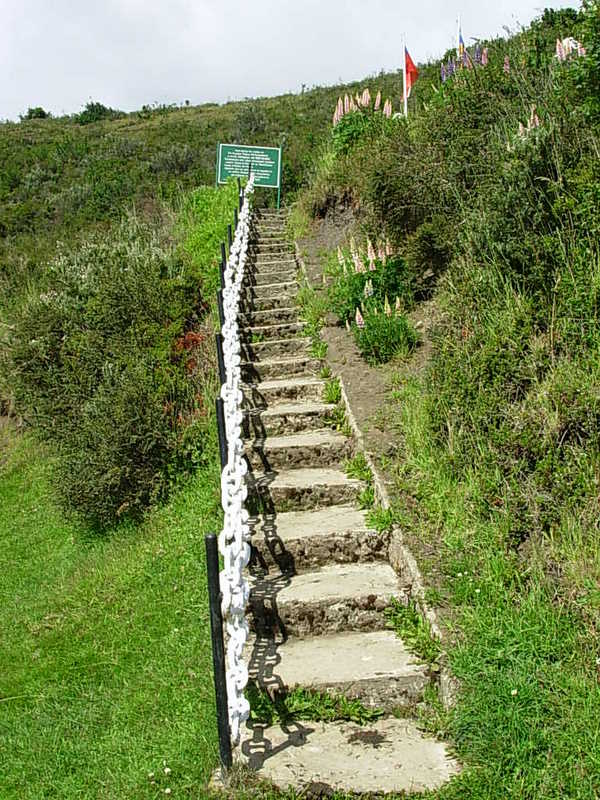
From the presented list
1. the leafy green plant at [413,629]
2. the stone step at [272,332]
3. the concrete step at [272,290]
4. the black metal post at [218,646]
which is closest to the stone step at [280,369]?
the stone step at [272,332]

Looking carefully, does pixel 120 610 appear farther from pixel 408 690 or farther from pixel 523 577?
pixel 523 577

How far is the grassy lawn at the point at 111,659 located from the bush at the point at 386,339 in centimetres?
185

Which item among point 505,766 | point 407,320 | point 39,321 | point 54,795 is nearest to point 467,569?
point 505,766

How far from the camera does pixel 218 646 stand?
3240 mm

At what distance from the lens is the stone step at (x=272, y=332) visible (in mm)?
8367

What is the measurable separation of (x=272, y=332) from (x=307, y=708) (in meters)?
5.12

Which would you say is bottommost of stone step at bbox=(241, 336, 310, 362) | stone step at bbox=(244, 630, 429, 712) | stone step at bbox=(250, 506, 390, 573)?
stone step at bbox=(244, 630, 429, 712)

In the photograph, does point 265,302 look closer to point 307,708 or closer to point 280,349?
point 280,349

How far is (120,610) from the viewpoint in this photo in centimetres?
552

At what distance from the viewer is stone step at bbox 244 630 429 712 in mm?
3869

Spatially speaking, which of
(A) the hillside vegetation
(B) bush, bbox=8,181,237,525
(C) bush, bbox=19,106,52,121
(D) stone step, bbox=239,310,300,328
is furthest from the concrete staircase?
(C) bush, bbox=19,106,52,121

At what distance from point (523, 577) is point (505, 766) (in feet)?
3.68

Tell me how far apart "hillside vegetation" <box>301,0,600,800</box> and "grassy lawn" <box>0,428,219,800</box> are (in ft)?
4.46

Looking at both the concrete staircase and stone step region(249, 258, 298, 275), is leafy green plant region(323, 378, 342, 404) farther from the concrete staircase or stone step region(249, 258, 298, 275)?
stone step region(249, 258, 298, 275)
